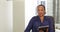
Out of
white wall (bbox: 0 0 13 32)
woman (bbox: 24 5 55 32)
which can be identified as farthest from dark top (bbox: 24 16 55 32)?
white wall (bbox: 0 0 13 32)

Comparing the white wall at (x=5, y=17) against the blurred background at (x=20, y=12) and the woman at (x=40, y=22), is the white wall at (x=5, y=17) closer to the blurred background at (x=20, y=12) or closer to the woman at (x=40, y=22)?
the blurred background at (x=20, y=12)

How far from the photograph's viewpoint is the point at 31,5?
1436mm

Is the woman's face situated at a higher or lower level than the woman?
higher

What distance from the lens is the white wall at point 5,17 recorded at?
1677mm

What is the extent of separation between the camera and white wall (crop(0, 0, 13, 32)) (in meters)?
1.68

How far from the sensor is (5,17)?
1777 millimetres

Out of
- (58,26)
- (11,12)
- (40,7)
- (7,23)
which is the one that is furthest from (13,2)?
(58,26)

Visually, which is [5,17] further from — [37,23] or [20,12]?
[37,23]

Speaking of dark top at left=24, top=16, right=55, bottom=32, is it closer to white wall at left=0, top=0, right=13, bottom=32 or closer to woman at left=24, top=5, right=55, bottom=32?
woman at left=24, top=5, right=55, bottom=32

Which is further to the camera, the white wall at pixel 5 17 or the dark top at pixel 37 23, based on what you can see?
the white wall at pixel 5 17

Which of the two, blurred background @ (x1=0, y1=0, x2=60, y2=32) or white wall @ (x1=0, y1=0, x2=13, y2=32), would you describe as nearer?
blurred background @ (x1=0, y1=0, x2=60, y2=32)

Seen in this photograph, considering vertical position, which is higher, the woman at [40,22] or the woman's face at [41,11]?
the woman's face at [41,11]

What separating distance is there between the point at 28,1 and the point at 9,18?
0.57m

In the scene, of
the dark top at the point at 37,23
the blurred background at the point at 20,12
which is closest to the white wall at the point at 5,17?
the blurred background at the point at 20,12
